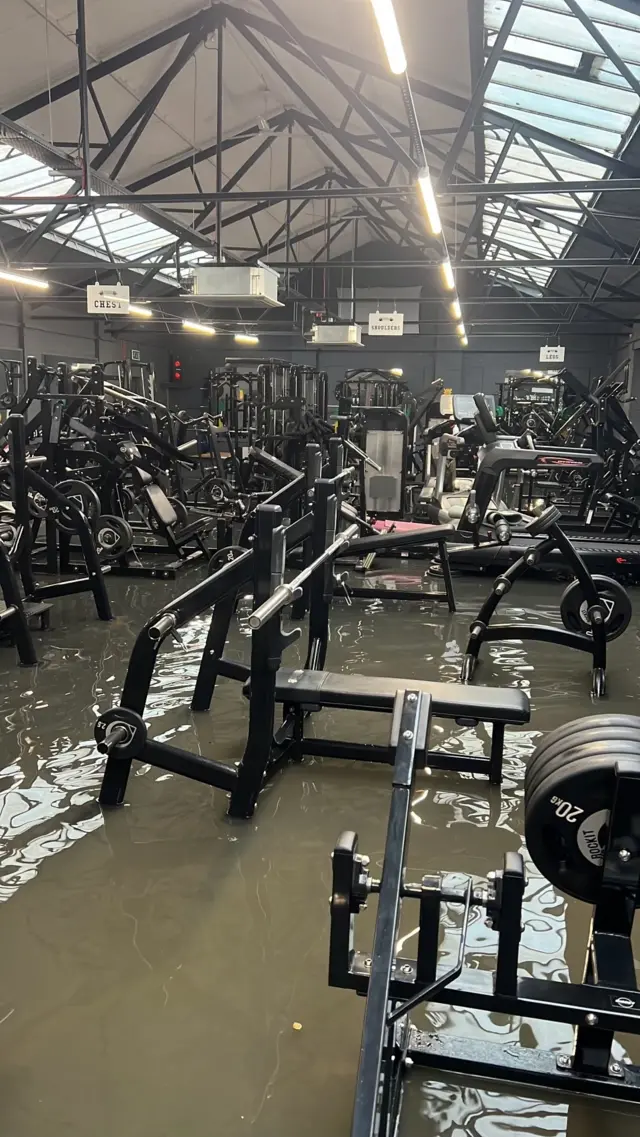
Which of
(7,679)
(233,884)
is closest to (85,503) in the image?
(7,679)

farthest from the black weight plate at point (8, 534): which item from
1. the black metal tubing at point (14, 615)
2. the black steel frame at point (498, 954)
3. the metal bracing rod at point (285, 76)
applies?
the metal bracing rod at point (285, 76)

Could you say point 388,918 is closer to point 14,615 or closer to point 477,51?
point 14,615

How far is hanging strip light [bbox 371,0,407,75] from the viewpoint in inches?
128

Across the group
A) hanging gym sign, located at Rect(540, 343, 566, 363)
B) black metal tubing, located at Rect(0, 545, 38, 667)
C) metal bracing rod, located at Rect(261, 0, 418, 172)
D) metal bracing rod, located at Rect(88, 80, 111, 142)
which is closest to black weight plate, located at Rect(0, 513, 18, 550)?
black metal tubing, located at Rect(0, 545, 38, 667)

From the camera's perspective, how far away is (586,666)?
186 inches

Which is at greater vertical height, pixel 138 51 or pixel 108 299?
pixel 138 51

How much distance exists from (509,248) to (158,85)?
365 inches

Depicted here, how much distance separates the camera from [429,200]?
605cm

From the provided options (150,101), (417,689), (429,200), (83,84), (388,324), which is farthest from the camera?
(388,324)

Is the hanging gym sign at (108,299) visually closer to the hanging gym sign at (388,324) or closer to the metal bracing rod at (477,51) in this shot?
the hanging gym sign at (388,324)

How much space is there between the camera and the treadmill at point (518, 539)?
5.66 metres

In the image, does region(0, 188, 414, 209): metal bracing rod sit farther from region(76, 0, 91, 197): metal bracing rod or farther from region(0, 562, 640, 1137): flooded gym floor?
region(0, 562, 640, 1137): flooded gym floor

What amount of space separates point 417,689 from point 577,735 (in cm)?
81

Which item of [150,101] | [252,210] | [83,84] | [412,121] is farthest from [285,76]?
[252,210]
